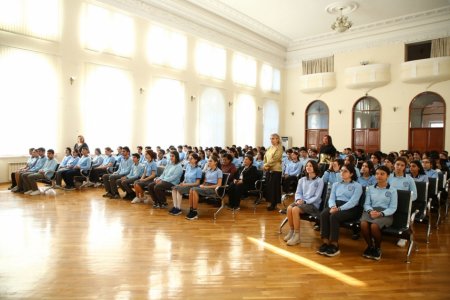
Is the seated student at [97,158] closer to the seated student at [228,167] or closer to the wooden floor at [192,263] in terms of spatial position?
the wooden floor at [192,263]

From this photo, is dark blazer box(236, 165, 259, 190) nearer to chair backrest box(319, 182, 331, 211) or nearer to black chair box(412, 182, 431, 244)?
chair backrest box(319, 182, 331, 211)

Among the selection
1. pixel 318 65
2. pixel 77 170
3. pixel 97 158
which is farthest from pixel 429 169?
pixel 318 65

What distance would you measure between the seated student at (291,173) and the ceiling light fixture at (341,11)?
6807 mm

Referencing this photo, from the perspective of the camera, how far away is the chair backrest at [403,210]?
3.83 metres

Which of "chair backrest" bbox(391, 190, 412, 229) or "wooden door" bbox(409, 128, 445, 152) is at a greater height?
"wooden door" bbox(409, 128, 445, 152)

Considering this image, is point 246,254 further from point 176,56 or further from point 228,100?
point 228,100

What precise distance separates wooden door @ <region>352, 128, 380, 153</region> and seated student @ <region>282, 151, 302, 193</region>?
901 cm

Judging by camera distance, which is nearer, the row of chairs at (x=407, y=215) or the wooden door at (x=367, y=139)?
the row of chairs at (x=407, y=215)

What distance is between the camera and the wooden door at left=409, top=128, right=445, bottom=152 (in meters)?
13.4

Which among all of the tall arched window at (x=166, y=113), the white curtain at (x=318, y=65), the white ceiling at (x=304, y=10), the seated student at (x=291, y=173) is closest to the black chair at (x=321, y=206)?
the seated student at (x=291, y=173)

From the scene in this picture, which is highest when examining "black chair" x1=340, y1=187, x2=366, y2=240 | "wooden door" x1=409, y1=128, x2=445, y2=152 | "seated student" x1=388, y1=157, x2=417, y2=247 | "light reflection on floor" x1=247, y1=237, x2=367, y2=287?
"wooden door" x1=409, y1=128, x2=445, y2=152

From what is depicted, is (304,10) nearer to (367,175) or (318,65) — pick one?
(318,65)

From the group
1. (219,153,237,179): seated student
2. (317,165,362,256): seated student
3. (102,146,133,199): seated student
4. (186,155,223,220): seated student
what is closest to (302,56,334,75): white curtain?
(219,153,237,179): seated student

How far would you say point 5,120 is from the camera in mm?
8516
